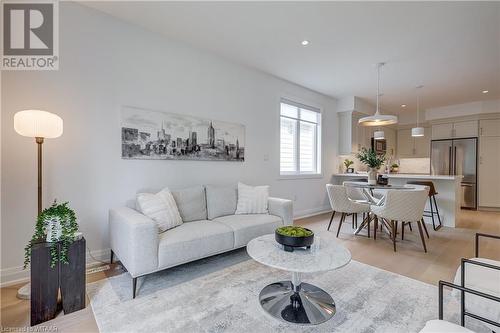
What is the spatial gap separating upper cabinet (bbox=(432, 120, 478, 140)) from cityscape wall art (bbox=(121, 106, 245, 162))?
6.29 meters

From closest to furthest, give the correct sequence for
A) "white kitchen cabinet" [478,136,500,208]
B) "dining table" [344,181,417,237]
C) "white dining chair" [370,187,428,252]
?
"white dining chair" [370,187,428,252]
"dining table" [344,181,417,237]
"white kitchen cabinet" [478,136,500,208]

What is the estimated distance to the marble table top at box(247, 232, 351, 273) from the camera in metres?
1.62

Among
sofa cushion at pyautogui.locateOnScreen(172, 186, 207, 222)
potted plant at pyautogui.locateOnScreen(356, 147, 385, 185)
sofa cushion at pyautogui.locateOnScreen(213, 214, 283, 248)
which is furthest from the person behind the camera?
potted plant at pyautogui.locateOnScreen(356, 147, 385, 185)

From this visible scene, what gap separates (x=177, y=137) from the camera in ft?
10.6

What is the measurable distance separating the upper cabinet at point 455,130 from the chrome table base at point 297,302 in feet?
23.1

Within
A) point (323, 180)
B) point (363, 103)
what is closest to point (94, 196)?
point (323, 180)

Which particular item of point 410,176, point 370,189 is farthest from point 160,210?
point 410,176

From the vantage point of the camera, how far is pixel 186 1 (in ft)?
8.09

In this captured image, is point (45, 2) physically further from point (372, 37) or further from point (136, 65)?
point (372, 37)

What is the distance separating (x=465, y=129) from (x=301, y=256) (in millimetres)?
7348

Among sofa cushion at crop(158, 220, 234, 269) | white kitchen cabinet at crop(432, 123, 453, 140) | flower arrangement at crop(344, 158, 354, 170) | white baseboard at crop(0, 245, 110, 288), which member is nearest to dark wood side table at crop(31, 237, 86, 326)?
sofa cushion at crop(158, 220, 234, 269)

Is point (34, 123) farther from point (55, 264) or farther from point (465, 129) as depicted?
point (465, 129)

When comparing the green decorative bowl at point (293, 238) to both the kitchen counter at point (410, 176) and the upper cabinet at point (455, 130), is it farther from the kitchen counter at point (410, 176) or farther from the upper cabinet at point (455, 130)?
the upper cabinet at point (455, 130)

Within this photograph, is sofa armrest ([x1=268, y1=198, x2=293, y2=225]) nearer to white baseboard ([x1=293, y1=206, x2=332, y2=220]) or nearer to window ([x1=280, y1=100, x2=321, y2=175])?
window ([x1=280, y1=100, x2=321, y2=175])
